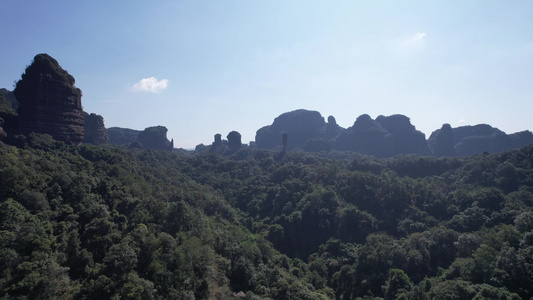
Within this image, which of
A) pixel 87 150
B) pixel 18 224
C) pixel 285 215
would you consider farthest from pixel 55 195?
pixel 285 215

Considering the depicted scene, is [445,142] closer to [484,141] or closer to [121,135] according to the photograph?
[484,141]

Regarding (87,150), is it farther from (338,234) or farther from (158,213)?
(338,234)

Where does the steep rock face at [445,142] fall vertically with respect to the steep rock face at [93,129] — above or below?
below

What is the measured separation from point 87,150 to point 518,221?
7185 centimetres

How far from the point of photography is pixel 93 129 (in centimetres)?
10119

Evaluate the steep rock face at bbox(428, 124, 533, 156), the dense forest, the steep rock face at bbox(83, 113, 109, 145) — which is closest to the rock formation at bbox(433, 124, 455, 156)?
the steep rock face at bbox(428, 124, 533, 156)

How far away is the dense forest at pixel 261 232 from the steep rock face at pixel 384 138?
89.1m

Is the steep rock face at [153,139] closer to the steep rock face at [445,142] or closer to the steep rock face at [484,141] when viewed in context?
the steep rock face at [445,142]

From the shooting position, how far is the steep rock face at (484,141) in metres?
158

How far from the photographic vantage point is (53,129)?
5544cm

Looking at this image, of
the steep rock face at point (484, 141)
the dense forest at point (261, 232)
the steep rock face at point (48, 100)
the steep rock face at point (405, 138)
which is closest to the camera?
the dense forest at point (261, 232)

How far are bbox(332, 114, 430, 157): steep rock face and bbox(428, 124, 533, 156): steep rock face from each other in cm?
1260

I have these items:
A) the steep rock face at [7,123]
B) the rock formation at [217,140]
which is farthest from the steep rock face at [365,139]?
the steep rock face at [7,123]

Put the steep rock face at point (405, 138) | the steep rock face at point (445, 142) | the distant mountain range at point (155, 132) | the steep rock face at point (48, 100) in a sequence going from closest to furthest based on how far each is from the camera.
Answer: the steep rock face at point (48, 100) → the distant mountain range at point (155, 132) → the steep rock face at point (445, 142) → the steep rock face at point (405, 138)
